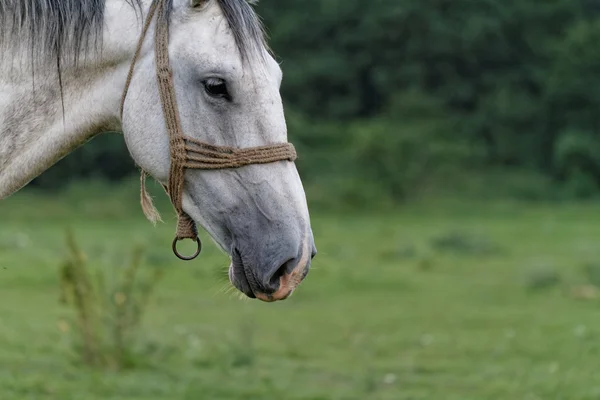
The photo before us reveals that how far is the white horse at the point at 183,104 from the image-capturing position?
9.78 feet

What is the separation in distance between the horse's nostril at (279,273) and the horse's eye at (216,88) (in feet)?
1.79

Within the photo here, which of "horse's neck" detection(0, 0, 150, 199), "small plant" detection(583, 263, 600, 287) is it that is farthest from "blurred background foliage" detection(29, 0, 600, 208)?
"horse's neck" detection(0, 0, 150, 199)

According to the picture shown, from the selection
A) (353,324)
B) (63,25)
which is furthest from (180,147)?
(353,324)

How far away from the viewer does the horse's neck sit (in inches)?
123

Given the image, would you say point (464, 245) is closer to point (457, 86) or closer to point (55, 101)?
point (55, 101)

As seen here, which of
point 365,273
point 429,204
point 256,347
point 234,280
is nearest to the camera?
point 234,280

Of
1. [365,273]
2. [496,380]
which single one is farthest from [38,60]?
[365,273]

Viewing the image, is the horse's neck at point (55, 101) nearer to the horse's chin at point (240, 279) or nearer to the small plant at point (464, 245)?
the horse's chin at point (240, 279)

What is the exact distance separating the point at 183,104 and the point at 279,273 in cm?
60

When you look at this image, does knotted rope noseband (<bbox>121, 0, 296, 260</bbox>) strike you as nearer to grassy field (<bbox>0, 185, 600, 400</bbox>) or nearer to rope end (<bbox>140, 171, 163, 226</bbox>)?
rope end (<bbox>140, 171, 163, 226</bbox>)

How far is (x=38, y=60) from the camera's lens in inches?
123

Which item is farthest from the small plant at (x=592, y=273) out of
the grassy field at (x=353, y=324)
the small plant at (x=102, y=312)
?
the small plant at (x=102, y=312)

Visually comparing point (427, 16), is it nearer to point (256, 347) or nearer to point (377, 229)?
point (377, 229)

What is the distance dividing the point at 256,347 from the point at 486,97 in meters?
34.0
